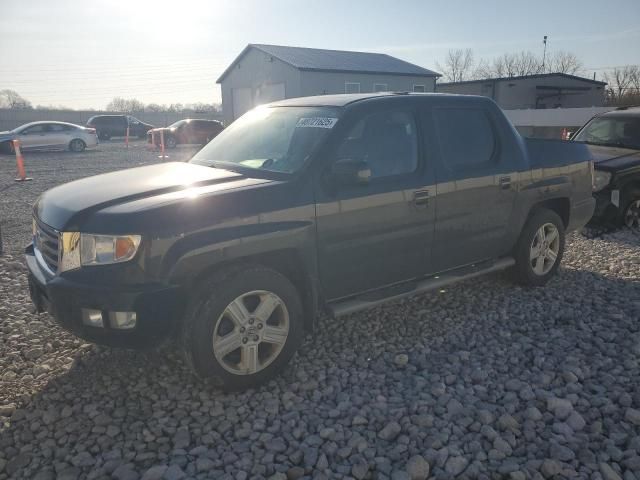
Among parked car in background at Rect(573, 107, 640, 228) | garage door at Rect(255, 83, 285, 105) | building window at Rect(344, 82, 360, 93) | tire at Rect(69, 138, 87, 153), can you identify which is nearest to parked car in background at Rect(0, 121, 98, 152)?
tire at Rect(69, 138, 87, 153)

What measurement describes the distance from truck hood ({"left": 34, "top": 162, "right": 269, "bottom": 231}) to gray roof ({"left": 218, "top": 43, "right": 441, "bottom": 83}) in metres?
25.8

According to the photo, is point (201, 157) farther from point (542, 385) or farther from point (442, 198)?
point (542, 385)

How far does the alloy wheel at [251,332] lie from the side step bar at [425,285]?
1.43ft

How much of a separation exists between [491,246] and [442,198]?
91 cm

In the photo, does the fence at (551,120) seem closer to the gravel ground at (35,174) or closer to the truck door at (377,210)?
the gravel ground at (35,174)

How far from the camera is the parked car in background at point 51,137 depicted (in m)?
20.9

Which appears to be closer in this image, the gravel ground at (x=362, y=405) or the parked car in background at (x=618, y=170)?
the gravel ground at (x=362, y=405)

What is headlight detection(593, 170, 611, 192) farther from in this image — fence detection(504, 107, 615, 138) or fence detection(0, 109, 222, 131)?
fence detection(0, 109, 222, 131)

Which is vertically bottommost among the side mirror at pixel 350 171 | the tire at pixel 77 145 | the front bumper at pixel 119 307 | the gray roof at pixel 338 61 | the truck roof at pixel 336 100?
the front bumper at pixel 119 307

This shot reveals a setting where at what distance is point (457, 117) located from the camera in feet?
14.5

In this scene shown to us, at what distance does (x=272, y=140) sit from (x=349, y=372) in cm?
187

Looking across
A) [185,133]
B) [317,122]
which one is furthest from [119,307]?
[185,133]

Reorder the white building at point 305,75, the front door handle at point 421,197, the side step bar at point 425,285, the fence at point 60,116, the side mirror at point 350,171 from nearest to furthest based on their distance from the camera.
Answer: the side mirror at point 350,171, the side step bar at point 425,285, the front door handle at point 421,197, the white building at point 305,75, the fence at point 60,116

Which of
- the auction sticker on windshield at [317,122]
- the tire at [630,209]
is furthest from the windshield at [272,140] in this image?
the tire at [630,209]
